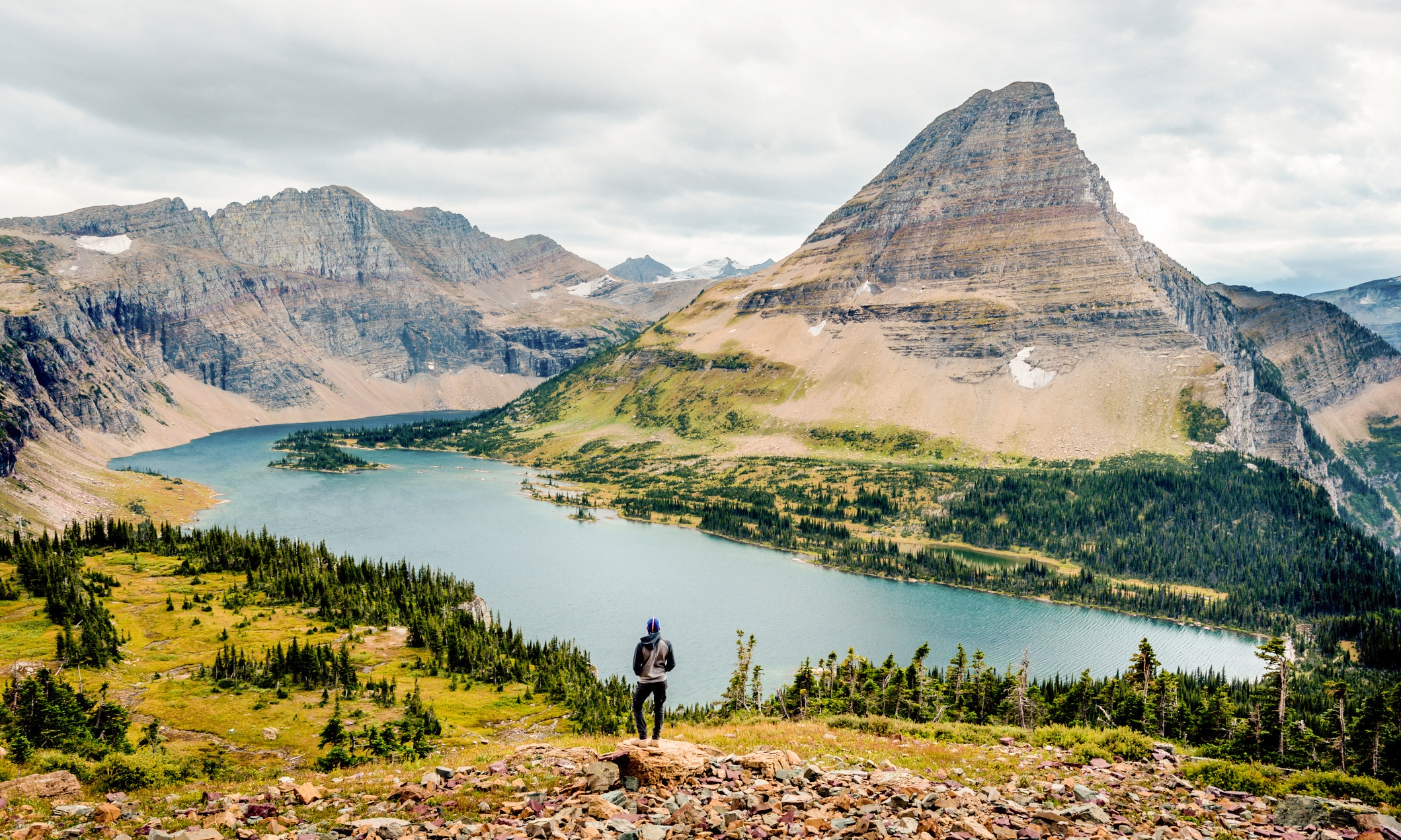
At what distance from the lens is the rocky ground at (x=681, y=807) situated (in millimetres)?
18141

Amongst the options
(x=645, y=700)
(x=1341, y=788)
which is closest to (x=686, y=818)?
(x=645, y=700)

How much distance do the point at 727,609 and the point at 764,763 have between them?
116 m


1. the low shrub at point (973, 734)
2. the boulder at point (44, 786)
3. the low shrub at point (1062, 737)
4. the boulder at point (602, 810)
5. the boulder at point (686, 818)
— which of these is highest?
the boulder at point (686, 818)

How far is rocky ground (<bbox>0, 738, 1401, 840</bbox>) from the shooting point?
59.5 ft

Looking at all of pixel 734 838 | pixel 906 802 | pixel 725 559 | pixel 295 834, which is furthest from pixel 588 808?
pixel 725 559

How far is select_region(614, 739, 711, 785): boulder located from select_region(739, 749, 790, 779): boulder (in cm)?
133

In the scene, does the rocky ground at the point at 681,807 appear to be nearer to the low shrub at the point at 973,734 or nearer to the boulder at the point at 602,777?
the boulder at the point at 602,777

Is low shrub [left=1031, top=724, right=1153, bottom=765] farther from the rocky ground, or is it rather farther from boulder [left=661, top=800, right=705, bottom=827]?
boulder [left=661, top=800, right=705, bottom=827]

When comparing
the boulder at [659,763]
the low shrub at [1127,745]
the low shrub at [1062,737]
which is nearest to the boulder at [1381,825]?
the low shrub at [1127,745]

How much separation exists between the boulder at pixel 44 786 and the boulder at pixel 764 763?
70.7 feet

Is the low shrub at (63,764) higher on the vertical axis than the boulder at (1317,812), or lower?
lower

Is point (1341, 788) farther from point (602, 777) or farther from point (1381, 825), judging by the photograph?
point (602, 777)

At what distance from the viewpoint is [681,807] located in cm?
1883

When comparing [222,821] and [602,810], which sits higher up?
[602,810]
